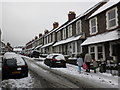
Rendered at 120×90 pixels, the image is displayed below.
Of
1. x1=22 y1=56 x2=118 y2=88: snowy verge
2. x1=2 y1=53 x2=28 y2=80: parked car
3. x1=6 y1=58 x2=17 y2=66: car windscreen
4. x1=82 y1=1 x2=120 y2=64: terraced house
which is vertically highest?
x1=82 y1=1 x2=120 y2=64: terraced house

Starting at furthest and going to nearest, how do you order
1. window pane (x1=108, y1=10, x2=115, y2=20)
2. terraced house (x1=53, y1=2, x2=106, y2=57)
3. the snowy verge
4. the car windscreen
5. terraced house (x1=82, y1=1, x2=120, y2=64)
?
terraced house (x1=53, y1=2, x2=106, y2=57) → window pane (x1=108, y1=10, x2=115, y2=20) → terraced house (x1=82, y1=1, x2=120, y2=64) → the car windscreen → the snowy verge

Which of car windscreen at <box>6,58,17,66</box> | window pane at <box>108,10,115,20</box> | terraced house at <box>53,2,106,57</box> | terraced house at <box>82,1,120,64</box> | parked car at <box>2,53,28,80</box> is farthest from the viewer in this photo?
terraced house at <box>53,2,106,57</box>

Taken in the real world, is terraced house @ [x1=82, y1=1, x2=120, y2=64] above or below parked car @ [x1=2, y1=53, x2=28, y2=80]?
above

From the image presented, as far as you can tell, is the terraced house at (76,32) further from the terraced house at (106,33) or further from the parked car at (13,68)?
the parked car at (13,68)

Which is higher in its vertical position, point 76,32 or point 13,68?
point 76,32

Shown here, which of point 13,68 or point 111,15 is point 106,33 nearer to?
point 111,15

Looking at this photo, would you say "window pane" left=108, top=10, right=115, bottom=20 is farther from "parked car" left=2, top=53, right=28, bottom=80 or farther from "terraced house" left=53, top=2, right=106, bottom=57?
"parked car" left=2, top=53, right=28, bottom=80

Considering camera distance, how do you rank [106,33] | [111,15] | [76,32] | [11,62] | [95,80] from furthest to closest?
[76,32] → [111,15] → [106,33] → [11,62] → [95,80]

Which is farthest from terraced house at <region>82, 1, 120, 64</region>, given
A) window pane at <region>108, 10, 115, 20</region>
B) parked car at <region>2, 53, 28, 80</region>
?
parked car at <region>2, 53, 28, 80</region>

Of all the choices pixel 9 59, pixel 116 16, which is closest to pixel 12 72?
pixel 9 59

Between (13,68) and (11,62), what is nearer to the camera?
(13,68)

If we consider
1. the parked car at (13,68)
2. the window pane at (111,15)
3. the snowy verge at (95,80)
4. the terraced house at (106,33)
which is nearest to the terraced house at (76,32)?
the terraced house at (106,33)

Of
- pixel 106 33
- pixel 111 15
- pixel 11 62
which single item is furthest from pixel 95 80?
pixel 111 15

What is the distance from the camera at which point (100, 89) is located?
25.0 feet
